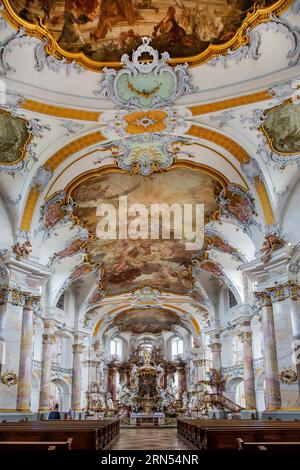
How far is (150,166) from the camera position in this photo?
61.4ft

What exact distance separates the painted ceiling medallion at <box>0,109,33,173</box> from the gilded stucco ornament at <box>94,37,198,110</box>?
2.78 m

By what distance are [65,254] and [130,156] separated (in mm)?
7476

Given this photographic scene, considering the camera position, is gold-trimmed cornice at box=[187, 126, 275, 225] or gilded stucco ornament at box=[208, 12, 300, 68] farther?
gold-trimmed cornice at box=[187, 126, 275, 225]

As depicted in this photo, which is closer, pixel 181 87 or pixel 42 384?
pixel 181 87

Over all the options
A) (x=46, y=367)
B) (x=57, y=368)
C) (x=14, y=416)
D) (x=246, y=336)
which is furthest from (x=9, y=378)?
(x=246, y=336)

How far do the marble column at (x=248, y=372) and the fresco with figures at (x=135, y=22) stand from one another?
15.6 m

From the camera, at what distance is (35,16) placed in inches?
489

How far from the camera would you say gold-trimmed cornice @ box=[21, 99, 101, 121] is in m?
14.9

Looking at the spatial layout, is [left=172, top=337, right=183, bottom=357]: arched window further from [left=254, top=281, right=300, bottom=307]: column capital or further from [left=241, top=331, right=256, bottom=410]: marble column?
[left=254, top=281, right=300, bottom=307]: column capital

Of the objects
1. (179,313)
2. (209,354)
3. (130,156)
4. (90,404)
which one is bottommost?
(90,404)

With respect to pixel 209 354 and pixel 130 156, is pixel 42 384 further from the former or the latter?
pixel 209 354

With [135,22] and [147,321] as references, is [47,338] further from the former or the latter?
[147,321]

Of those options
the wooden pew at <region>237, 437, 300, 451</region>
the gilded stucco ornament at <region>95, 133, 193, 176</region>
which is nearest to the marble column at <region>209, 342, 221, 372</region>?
the gilded stucco ornament at <region>95, 133, 193, 176</region>

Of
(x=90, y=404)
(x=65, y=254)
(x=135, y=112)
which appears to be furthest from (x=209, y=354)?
(x=135, y=112)
